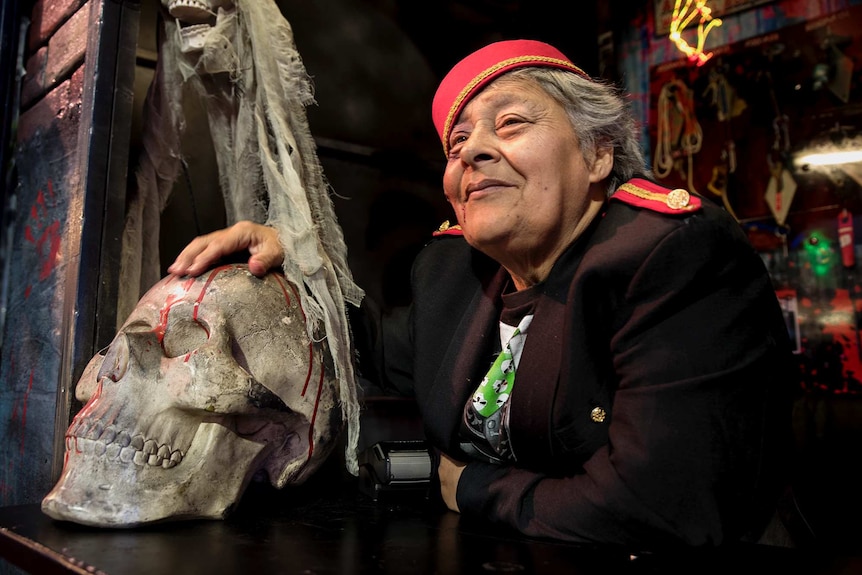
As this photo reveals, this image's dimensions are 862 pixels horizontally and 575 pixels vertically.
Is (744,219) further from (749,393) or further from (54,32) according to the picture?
(54,32)

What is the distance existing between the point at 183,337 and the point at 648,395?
0.94 meters

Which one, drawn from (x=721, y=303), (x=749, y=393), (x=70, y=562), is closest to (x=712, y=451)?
(x=749, y=393)

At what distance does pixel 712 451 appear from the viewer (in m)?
1.08

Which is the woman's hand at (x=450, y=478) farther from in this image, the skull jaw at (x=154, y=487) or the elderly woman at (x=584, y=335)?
the skull jaw at (x=154, y=487)

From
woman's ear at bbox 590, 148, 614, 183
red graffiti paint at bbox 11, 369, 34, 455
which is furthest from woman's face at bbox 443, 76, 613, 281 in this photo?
red graffiti paint at bbox 11, 369, 34, 455

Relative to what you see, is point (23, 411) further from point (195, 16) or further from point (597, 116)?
point (597, 116)

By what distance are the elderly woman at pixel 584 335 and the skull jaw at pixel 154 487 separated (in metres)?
0.42

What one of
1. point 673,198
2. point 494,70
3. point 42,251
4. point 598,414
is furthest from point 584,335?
point 42,251

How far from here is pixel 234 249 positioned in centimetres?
153

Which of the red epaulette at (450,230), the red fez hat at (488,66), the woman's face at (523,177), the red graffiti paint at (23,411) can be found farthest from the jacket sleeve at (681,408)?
the red graffiti paint at (23,411)

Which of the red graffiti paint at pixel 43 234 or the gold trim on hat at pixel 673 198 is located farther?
the red graffiti paint at pixel 43 234

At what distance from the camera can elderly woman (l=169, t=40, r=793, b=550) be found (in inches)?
43.2

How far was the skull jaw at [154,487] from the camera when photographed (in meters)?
1.20

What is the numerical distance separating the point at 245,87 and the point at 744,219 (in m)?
2.56
